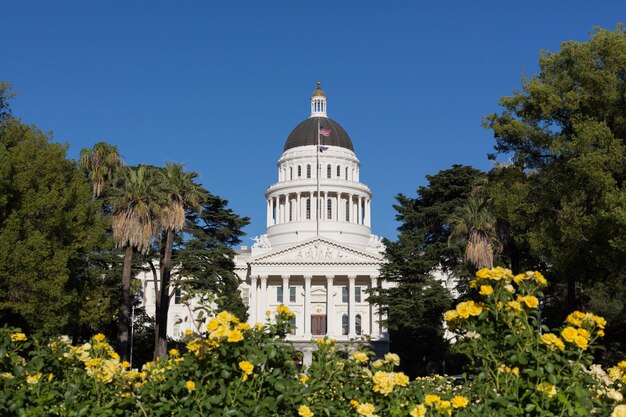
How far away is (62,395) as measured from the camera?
813 cm

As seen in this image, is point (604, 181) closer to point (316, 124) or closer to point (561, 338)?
point (561, 338)

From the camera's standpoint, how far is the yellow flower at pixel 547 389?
6910 mm

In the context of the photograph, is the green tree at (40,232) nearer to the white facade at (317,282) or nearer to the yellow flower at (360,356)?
the yellow flower at (360,356)

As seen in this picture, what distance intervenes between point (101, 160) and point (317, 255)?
36.9 m

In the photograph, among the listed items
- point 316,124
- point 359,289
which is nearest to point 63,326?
point 359,289

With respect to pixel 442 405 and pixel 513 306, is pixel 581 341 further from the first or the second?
pixel 442 405

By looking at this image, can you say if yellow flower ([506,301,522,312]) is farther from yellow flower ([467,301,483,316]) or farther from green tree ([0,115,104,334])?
green tree ([0,115,104,334])

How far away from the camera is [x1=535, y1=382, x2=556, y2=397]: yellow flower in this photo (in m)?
6.91

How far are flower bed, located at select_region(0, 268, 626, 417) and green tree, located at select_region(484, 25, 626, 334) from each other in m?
15.2

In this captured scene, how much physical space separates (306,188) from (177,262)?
135ft

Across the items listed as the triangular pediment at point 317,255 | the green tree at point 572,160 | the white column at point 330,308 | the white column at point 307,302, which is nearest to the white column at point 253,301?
the triangular pediment at point 317,255

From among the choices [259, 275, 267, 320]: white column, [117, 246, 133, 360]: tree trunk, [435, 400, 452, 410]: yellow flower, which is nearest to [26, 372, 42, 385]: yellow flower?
[435, 400, 452, 410]: yellow flower

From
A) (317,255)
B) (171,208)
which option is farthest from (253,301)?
(171,208)

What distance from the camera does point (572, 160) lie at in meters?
24.1
